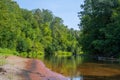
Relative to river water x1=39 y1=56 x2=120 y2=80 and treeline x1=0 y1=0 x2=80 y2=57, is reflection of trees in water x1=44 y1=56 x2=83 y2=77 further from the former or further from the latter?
treeline x1=0 y1=0 x2=80 y2=57

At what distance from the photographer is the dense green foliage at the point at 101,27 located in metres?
68.0

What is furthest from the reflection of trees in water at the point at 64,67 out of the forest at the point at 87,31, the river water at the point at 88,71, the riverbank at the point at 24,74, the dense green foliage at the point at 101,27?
the dense green foliage at the point at 101,27

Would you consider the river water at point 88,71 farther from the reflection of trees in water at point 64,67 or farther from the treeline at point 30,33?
the treeline at point 30,33

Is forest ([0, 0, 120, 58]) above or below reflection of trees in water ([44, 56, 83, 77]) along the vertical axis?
above

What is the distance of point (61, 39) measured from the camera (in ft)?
444

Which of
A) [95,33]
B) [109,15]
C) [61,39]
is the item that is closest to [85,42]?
[95,33]

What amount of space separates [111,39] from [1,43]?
78.8ft

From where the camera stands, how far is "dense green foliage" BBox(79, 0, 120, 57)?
68000mm

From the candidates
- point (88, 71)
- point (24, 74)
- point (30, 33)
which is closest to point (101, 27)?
point (30, 33)

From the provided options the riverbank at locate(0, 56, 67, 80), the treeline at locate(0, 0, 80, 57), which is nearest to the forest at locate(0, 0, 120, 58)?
the treeline at locate(0, 0, 80, 57)

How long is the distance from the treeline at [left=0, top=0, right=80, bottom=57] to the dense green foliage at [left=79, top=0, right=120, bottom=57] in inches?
628

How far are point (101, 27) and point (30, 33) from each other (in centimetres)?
2616

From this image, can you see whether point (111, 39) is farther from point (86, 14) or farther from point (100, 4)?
point (86, 14)

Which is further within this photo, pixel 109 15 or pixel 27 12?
pixel 27 12
